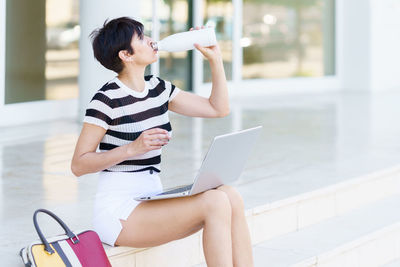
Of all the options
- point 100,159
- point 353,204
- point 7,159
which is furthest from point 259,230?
point 7,159

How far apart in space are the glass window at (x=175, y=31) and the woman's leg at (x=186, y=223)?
6124 millimetres

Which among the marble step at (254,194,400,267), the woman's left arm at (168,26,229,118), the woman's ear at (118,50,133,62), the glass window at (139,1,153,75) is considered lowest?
A: the marble step at (254,194,400,267)

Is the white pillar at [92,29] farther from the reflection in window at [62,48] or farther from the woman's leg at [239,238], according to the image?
the woman's leg at [239,238]

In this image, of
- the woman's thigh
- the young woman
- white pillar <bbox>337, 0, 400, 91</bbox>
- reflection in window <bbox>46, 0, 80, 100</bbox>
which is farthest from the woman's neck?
white pillar <bbox>337, 0, 400, 91</bbox>

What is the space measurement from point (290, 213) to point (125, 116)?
55.8 inches

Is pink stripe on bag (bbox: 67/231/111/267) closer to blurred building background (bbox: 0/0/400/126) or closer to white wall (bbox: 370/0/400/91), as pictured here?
blurred building background (bbox: 0/0/400/126)

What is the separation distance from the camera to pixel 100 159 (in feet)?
8.91

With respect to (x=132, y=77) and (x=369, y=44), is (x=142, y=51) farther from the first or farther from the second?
(x=369, y=44)

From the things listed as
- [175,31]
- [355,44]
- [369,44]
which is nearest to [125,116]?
[175,31]

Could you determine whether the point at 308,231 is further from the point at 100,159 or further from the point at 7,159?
the point at 7,159

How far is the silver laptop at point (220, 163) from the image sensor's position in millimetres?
2668

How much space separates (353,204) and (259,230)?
0.96 m

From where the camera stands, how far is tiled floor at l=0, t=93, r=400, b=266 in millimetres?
3750

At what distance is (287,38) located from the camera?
11.2 meters
